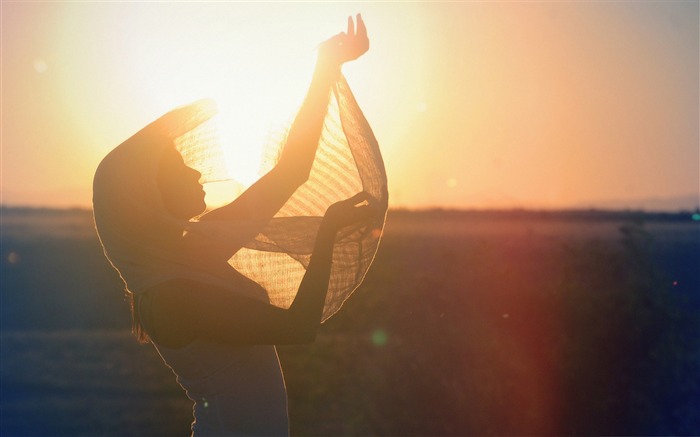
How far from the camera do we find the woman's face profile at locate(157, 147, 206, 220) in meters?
2.64

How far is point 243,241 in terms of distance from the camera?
2.67 meters

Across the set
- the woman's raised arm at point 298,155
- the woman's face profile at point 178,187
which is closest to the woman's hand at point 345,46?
the woman's raised arm at point 298,155

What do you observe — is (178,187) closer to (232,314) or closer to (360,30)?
(232,314)

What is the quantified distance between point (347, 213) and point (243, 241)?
0.34 metres

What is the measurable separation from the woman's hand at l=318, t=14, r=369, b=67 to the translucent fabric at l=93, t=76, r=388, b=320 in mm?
125

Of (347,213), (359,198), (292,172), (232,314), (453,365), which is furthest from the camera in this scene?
(453,365)

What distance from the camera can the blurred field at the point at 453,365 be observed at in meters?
8.33

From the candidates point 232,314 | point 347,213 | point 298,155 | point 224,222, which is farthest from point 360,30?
point 232,314

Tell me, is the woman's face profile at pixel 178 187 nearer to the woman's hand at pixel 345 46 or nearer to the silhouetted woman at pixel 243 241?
the silhouetted woman at pixel 243 241

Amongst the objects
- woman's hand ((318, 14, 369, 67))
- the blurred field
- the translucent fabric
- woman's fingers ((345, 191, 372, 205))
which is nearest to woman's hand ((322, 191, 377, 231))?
woman's fingers ((345, 191, 372, 205))

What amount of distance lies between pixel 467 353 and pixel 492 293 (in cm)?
435

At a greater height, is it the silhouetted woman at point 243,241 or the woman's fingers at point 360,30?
the woman's fingers at point 360,30

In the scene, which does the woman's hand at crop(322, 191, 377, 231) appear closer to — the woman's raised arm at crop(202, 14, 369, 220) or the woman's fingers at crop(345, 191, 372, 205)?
the woman's fingers at crop(345, 191, 372, 205)

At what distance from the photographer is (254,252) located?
2793 millimetres
